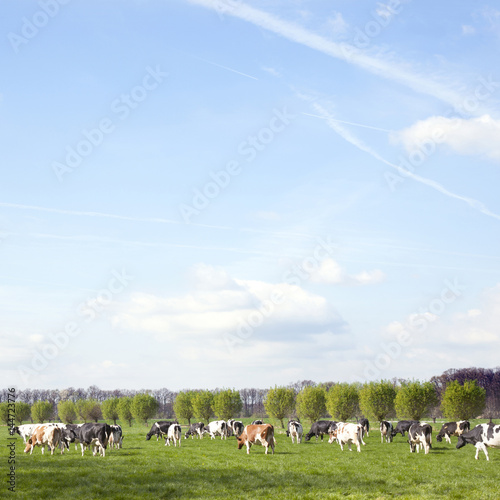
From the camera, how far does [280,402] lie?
90.9 metres

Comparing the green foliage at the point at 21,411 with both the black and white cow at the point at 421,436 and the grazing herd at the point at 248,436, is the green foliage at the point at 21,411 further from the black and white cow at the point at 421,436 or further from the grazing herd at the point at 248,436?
the black and white cow at the point at 421,436

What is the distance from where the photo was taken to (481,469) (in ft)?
89.4

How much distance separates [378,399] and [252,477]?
2400 inches

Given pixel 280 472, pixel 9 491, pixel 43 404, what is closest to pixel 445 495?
pixel 280 472

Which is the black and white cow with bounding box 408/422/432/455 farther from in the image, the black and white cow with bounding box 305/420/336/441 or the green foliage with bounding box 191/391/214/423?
the green foliage with bounding box 191/391/214/423

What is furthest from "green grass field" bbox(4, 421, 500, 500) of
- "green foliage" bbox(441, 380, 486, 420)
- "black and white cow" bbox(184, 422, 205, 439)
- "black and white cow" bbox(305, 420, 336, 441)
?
"green foliage" bbox(441, 380, 486, 420)

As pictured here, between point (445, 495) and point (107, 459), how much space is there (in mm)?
19124

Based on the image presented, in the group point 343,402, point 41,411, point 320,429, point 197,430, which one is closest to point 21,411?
point 41,411

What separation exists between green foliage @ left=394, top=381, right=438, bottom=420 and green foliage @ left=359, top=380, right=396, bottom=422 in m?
2.51

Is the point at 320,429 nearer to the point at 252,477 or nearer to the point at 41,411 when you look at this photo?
the point at 252,477

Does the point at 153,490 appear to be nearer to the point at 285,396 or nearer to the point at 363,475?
the point at 363,475

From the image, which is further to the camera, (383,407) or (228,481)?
(383,407)

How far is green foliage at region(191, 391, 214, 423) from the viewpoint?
99188 mm

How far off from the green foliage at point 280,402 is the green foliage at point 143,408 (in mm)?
30575
